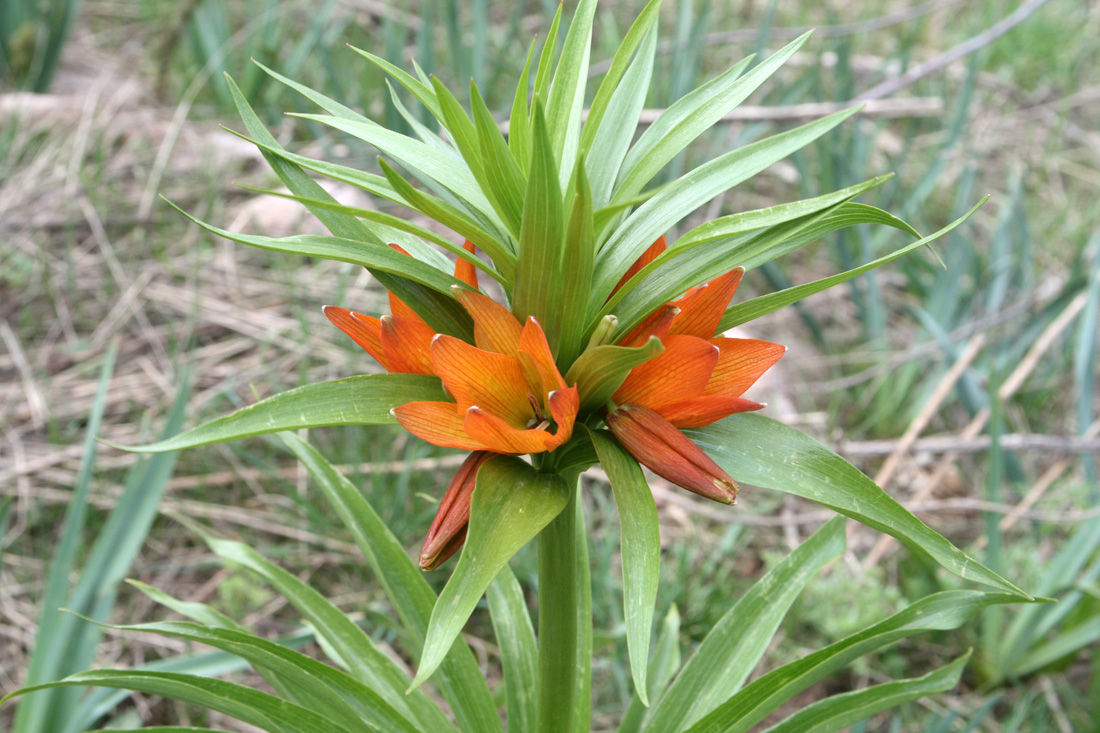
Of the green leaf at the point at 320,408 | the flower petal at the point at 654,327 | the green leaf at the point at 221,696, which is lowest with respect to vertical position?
the green leaf at the point at 221,696

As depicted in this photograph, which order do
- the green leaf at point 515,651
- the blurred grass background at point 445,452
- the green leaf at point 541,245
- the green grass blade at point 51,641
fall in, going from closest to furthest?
1. the green leaf at point 541,245
2. the green leaf at point 515,651
3. the green grass blade at point 51,641
4. the blurred grass background at point 445,452

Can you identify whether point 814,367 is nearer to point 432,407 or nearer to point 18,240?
point 432,407

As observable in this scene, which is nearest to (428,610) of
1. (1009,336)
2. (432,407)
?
(432,407)

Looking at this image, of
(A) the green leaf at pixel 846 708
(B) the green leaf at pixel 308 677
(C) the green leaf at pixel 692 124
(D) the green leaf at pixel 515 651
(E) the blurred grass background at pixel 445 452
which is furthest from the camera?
(E) the blurred grass background at pixel 445 452

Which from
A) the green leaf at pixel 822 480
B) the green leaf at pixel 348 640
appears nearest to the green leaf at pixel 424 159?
the green leaf at pixel 822 480

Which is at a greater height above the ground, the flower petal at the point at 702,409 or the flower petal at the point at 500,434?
the flower petal at the point at 702,409

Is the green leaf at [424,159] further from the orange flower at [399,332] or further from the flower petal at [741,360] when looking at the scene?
the flower petal at [741,360]
